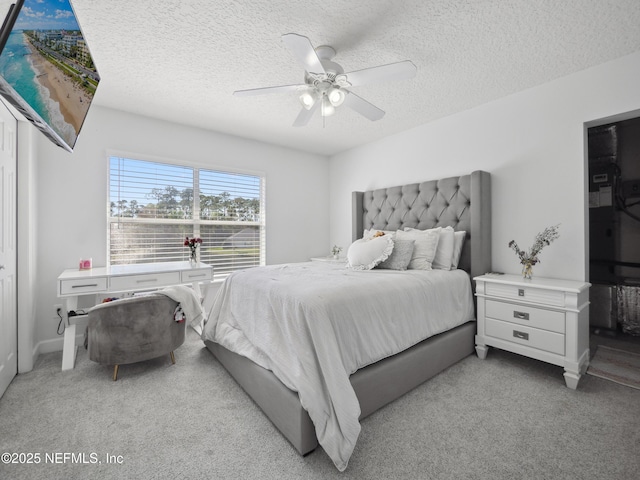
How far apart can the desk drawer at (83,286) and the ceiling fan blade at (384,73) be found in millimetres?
2687

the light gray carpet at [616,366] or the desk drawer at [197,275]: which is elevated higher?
the desk drawer at [197,275]

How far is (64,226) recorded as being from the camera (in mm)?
2854

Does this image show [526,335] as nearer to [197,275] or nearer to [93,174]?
[197,275]

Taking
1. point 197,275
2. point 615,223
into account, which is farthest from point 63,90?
point 615,223

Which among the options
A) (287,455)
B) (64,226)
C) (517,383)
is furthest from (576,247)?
(64,226)

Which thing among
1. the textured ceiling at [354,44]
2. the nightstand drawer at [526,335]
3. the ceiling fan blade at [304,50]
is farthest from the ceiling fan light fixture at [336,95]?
the nightstand drawer at [526,335]

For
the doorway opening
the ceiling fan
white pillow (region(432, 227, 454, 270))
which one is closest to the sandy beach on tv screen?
the ceiling fan

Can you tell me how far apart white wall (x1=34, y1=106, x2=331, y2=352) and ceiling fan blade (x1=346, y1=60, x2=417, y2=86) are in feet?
8.11

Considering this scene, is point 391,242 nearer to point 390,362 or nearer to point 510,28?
point 390,362

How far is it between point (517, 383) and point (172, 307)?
282cm

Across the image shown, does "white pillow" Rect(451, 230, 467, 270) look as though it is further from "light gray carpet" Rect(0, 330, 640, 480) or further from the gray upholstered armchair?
the gray upholstered armchair

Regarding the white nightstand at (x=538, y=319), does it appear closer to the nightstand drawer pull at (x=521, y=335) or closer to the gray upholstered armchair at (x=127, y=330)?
the nightstand drawer pull at (x=521, y=335)

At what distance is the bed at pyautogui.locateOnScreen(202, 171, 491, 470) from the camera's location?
1.43 meters

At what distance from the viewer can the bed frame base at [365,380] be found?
1469 mm
